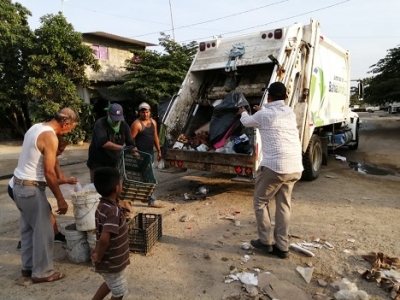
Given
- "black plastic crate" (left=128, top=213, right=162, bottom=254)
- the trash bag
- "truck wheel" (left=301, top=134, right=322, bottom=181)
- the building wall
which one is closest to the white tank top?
"black plastic crate" (left=128, top=213, right=162, bottom=254)

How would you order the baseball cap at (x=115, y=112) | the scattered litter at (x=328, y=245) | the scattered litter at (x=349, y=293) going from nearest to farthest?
the scattered litter at (x=349, y=293), the scattered litter at (x=328, y=245), the baseball cap at (x=115, y=112)

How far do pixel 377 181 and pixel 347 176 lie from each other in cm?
57

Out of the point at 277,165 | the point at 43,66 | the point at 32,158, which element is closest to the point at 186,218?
the point at 277,165

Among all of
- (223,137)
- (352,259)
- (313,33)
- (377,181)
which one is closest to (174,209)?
(223,137)

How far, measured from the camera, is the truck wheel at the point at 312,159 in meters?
6.40

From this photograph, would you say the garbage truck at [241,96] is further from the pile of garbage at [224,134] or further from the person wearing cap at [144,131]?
the person wearing cap at [144,131]

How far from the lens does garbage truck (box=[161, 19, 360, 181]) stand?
17.4 feet

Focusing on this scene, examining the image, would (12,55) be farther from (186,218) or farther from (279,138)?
(279,138)

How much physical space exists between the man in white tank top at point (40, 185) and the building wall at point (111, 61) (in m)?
13.9

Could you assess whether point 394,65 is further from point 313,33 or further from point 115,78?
point 115,78

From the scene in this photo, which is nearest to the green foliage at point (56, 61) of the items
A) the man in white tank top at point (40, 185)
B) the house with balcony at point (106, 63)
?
the house with balcony at point (106, 63)

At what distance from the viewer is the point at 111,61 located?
17641 mm

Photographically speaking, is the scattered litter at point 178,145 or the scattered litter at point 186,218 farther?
the scattered litter at point 178,145

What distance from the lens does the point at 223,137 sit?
5.68 meters
